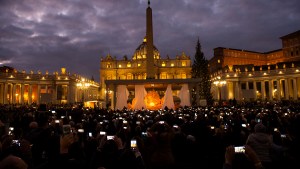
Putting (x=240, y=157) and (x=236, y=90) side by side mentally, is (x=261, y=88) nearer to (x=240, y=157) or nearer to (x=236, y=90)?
(x=236, y=90)

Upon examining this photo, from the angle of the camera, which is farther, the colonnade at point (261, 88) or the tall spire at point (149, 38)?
the colonnade at point (261, 88)

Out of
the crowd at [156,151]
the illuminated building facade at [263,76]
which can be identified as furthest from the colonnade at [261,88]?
the crowd at [156,151]

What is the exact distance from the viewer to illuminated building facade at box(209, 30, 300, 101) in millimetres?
68375

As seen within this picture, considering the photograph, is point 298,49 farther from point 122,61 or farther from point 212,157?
point 212,157

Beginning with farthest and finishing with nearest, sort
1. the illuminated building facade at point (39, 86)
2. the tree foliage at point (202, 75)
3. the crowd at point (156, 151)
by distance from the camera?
the illuminated building facade at point (39, 86) < the tree foliage at point (202, 75) < the crowd at point (156, 151)

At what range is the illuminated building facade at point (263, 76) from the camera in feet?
224

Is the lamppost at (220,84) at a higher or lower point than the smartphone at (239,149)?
higher

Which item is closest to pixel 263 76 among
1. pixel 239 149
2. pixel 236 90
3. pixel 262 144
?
pixel 236 90

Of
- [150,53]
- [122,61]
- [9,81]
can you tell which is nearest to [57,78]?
[9,81]

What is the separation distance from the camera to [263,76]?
7344 centimetres

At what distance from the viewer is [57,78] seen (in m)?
87.8

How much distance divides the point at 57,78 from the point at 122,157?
88321 mm

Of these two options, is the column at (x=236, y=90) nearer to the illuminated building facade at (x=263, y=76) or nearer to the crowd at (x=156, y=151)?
the illuminated building facade at (x=263, y=76)

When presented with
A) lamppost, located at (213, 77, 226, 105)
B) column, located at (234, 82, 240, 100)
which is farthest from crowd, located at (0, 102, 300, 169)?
column, located at (234, 82, 240, 100)
